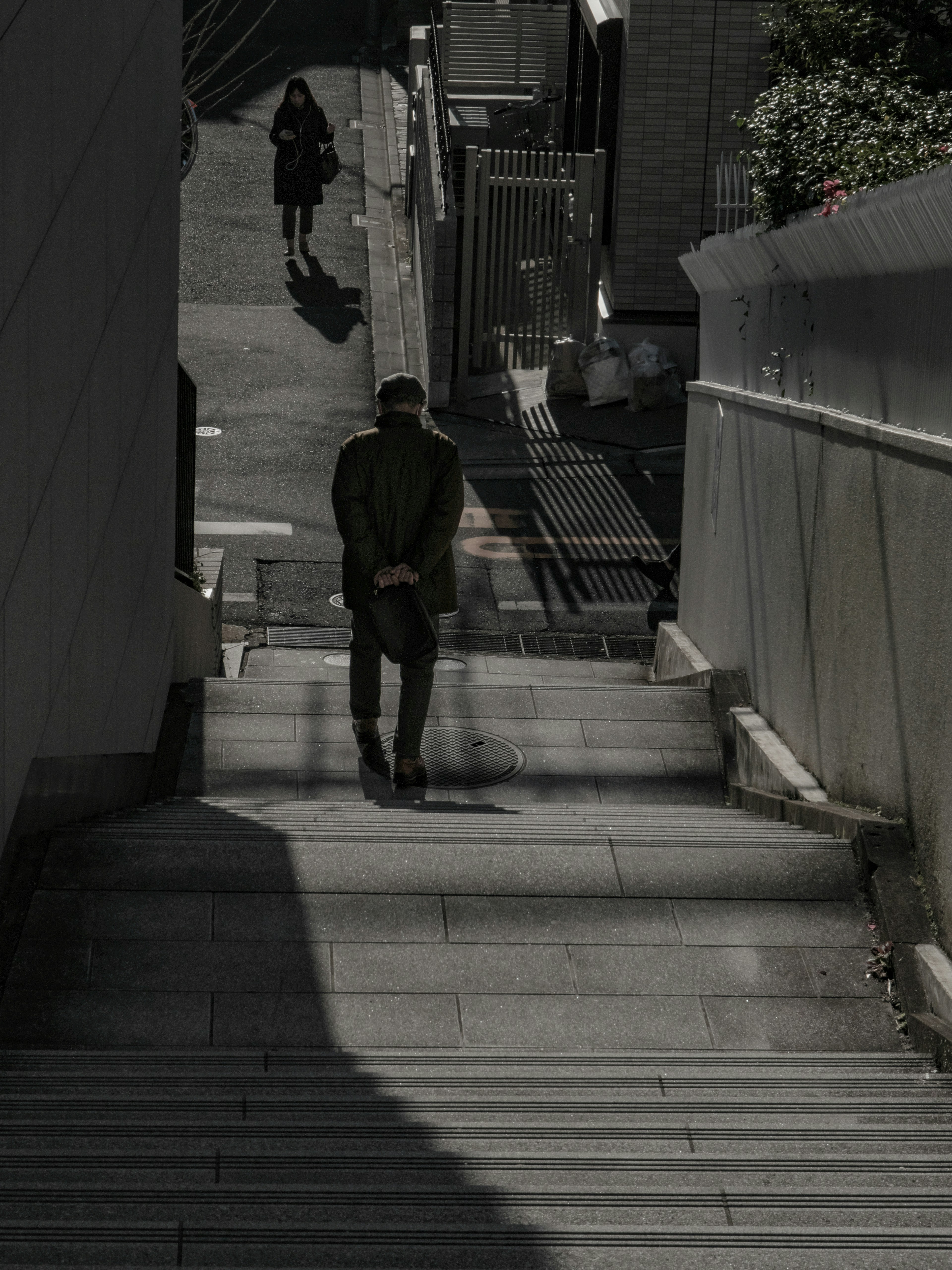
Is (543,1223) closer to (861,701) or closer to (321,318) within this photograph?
(861,701)

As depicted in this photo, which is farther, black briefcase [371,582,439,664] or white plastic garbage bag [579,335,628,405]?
white plastic garbage bag [579,335,628,405]

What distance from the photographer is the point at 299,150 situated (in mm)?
17922

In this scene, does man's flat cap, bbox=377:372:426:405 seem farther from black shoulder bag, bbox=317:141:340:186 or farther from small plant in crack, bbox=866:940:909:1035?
black shoulder bag, bbox=317:141:340:186

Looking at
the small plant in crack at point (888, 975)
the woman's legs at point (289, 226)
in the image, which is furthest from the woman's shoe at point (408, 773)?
the woman's legs at point (289, 226)

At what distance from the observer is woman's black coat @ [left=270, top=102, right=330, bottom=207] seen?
17922 mm

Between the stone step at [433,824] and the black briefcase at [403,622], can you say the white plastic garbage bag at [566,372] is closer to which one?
the black briefcase at [403,622]

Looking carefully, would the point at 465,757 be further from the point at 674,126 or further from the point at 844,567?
the point at 674,126

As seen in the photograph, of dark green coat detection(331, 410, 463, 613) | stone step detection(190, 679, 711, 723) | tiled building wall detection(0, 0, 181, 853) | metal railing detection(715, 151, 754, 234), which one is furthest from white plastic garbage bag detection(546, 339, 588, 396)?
dark green coat detection(331, 410, 463, 613)

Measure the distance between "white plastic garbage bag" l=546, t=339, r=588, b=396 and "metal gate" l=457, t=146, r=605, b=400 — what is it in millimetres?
540

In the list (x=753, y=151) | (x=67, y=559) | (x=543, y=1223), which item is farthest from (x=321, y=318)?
(x=543, y=1223)

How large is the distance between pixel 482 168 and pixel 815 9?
6222 millimetres

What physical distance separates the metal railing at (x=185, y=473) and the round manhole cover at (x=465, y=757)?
1691 millimetres

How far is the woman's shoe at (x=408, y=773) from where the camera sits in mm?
6586

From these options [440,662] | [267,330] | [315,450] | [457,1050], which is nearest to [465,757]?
[440,662]
